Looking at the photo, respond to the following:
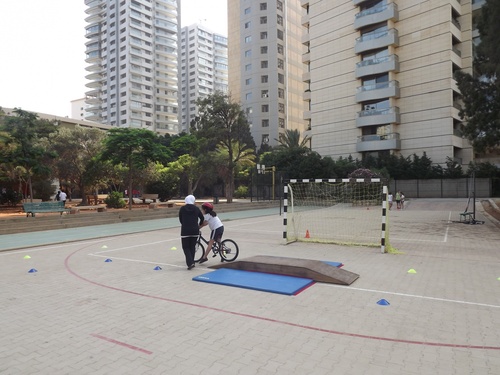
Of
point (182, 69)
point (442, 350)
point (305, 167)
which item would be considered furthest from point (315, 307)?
point (182, 69)

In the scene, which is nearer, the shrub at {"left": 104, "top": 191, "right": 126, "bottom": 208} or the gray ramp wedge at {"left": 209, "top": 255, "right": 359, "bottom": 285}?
the gray ramp wedge at {"left": 209, "top": 255, "right": 359, "bottom": 285}

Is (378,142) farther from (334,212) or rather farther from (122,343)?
(122,343)

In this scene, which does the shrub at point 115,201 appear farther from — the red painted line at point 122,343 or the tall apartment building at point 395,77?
the tall apartment building at point 395,77

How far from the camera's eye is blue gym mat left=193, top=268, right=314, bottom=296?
656 centimetres

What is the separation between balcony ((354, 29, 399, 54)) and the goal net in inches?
991

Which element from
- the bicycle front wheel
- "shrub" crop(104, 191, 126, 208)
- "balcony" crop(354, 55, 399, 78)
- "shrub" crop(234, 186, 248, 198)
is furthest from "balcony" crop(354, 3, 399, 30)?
the bicycle front wheel

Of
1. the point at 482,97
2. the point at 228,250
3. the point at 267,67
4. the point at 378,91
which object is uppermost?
the point at 267,67

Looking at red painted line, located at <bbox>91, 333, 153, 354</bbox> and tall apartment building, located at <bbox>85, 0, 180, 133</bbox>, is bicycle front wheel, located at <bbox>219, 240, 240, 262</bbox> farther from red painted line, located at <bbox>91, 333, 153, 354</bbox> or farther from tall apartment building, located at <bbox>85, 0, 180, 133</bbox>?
tall apartment building, located at <bbox>85, 0, 180, 133</bbox>

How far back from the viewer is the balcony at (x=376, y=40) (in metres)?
42.5

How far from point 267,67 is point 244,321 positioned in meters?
72.3

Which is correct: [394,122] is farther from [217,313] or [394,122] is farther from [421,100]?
[217,313]

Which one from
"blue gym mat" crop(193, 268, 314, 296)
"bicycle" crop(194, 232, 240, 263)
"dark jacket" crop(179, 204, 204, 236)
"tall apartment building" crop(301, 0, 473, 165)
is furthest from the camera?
"tall apartment building" crop(301, 0, 473, 165)

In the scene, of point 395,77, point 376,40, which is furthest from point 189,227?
point 376,40

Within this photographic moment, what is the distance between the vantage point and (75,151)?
26.7 m
